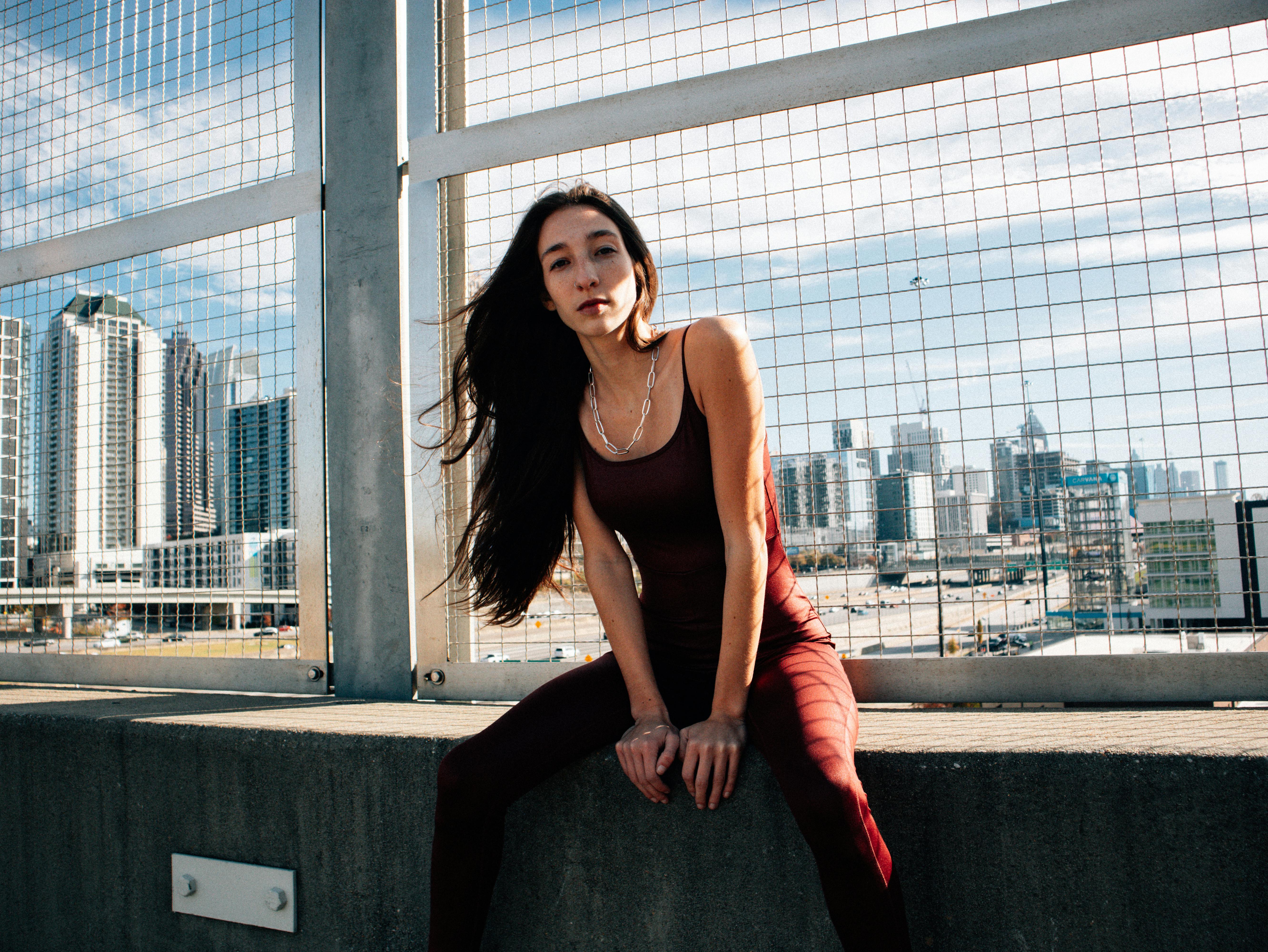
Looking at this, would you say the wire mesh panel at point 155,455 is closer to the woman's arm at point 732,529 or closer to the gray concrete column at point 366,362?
the gray concrete column at point 366,362

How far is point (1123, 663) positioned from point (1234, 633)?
0.83ft

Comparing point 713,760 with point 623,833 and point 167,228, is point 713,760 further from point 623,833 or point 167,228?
point 167,228

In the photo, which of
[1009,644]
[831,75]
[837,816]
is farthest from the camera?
[831,75]

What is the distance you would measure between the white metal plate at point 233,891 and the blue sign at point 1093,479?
222 cm

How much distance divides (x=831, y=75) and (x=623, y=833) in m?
→ 2.02

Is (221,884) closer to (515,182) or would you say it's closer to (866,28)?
(515,182)

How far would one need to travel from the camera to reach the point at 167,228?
9.48ft

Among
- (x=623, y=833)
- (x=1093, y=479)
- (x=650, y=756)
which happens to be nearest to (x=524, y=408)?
(x=650, y=756)

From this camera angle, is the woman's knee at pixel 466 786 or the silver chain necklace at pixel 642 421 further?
the silver chain necklace at pixel 642 421

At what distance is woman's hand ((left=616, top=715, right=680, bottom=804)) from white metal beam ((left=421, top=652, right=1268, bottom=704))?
2.22 feet

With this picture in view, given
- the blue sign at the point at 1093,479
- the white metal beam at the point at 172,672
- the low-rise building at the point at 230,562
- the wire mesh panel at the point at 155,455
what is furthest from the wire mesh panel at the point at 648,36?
the white metal beam at the point at 172,672

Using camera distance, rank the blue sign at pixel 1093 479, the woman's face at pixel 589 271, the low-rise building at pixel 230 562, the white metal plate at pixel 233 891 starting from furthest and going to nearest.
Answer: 1. the low-rise building at pixel 230 562
2. the white metal plate at pixel 233 891
3. the blue sign at pixel 1093 479
4. the woman's face at pixel 589 271

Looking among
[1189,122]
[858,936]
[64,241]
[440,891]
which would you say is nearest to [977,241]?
[1189,122]

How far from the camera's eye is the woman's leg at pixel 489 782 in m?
1.60
